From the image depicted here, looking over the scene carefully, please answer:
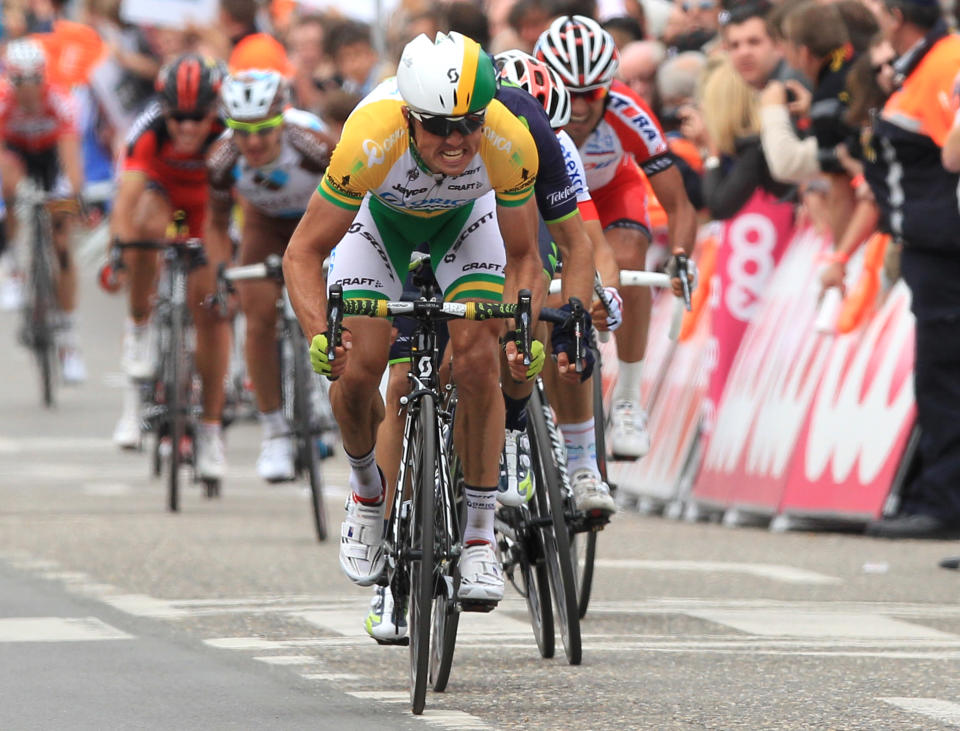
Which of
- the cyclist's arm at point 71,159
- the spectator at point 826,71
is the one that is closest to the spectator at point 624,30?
the spectator at point 826,71

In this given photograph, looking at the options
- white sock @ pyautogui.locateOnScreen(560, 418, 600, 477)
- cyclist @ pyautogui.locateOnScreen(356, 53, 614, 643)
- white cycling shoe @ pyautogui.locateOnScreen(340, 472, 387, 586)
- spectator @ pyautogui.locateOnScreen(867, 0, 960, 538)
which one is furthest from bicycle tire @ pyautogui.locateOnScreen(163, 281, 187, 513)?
white cycling shoe @ pyautogui.locateOnScreen(340, 472, 387, 586)

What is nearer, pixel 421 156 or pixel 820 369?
pixel 421 156

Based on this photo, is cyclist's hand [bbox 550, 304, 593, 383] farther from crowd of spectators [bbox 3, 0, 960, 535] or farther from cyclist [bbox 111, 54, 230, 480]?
cyclist [bbox 111, 54, 230, 480]

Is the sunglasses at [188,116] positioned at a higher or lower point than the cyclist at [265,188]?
higher

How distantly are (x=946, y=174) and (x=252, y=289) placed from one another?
3.71 metres

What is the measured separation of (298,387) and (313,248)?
16.3 feet

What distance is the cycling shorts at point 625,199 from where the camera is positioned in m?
10.2

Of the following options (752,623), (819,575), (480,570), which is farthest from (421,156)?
(819,575)

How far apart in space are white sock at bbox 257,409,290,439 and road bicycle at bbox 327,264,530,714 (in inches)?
194

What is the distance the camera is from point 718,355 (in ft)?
45.0

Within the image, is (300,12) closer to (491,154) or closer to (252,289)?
(252,289)

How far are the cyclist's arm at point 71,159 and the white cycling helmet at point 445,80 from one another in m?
12.7

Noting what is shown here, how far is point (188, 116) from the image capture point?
13742 mm

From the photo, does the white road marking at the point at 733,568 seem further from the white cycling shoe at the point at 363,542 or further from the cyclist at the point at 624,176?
the white cycling shoe at the point at 363,542
